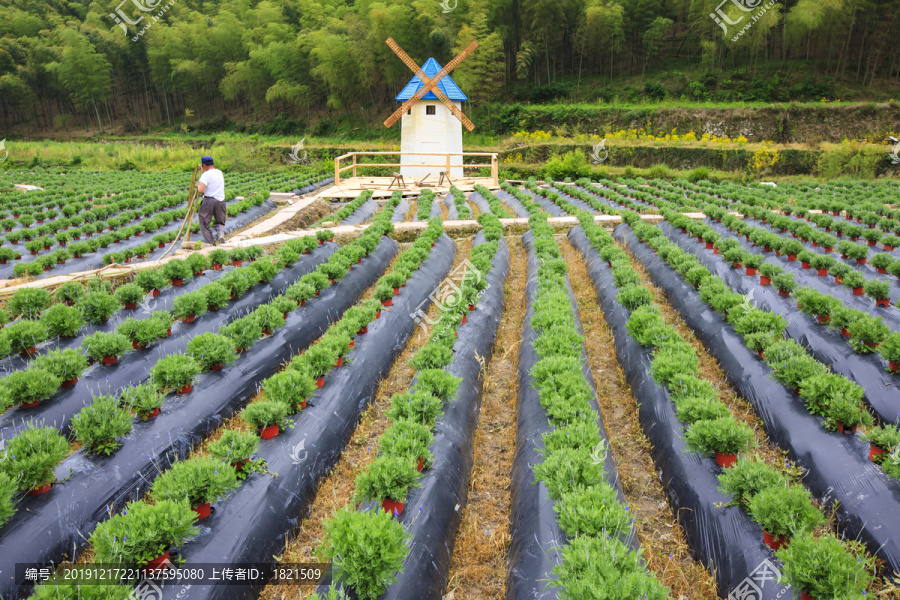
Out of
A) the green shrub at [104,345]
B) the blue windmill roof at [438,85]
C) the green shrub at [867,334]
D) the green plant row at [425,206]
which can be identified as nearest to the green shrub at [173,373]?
the green shrub at [104,345]

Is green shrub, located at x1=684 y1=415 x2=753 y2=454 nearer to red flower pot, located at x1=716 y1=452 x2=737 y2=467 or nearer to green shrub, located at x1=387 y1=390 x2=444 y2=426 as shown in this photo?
red flower pot, located at x1=716 y1=452 x2=737 y2=467

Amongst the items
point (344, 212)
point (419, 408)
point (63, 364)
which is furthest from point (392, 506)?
point (344, 212)

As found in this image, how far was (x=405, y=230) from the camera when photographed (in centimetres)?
1407

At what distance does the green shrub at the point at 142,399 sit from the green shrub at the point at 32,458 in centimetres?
73

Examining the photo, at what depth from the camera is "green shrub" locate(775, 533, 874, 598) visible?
9.22 feet

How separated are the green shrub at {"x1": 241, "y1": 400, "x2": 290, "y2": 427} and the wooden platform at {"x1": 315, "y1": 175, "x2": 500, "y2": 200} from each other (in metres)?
17.8

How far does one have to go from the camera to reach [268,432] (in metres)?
4.63

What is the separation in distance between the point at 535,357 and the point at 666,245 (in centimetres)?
528

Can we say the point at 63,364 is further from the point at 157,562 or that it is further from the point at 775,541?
the point at 775,541

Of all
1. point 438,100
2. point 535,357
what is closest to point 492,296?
point 535,357

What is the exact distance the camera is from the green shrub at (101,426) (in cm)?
415

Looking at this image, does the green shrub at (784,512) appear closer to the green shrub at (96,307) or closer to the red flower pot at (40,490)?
the red flower pot at (40,490)

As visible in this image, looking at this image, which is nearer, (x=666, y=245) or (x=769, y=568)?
(x=769, y=568)

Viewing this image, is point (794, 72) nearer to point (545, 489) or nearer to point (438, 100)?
point (438, 100)
